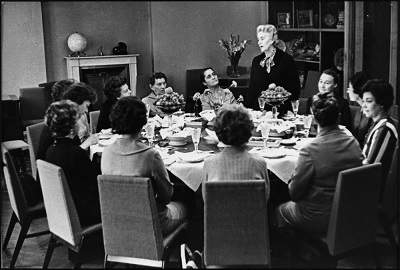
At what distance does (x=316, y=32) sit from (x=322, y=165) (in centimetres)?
414

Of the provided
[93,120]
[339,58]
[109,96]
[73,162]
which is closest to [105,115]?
[109,96]

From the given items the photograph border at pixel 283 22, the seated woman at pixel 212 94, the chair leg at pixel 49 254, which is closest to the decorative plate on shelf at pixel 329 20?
the photograph border at pixel 283 22

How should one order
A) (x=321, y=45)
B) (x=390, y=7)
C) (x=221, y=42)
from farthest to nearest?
1. (x=221, y=42)
2. (x=321, y=45)
3. (x=390, y=7)

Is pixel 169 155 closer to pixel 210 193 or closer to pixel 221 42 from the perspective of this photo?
pixel 210 193

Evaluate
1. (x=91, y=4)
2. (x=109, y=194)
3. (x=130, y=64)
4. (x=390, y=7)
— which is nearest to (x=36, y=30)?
(x=91, y=4)

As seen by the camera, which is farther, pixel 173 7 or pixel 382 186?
pixel 173 7

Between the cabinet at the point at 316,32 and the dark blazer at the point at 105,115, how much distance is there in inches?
105

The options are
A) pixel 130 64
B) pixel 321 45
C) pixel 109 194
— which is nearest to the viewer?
pixel 109 194

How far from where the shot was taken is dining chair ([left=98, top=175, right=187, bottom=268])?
2766mm

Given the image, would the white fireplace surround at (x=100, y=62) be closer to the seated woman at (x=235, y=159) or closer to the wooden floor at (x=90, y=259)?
the wooden floor at (x=90, y=259)

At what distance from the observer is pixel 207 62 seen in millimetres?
7613

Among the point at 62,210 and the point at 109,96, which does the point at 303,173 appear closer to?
the point at 62,210

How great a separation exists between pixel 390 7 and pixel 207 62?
9.01 ft

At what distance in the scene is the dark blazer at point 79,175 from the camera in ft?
10.3
